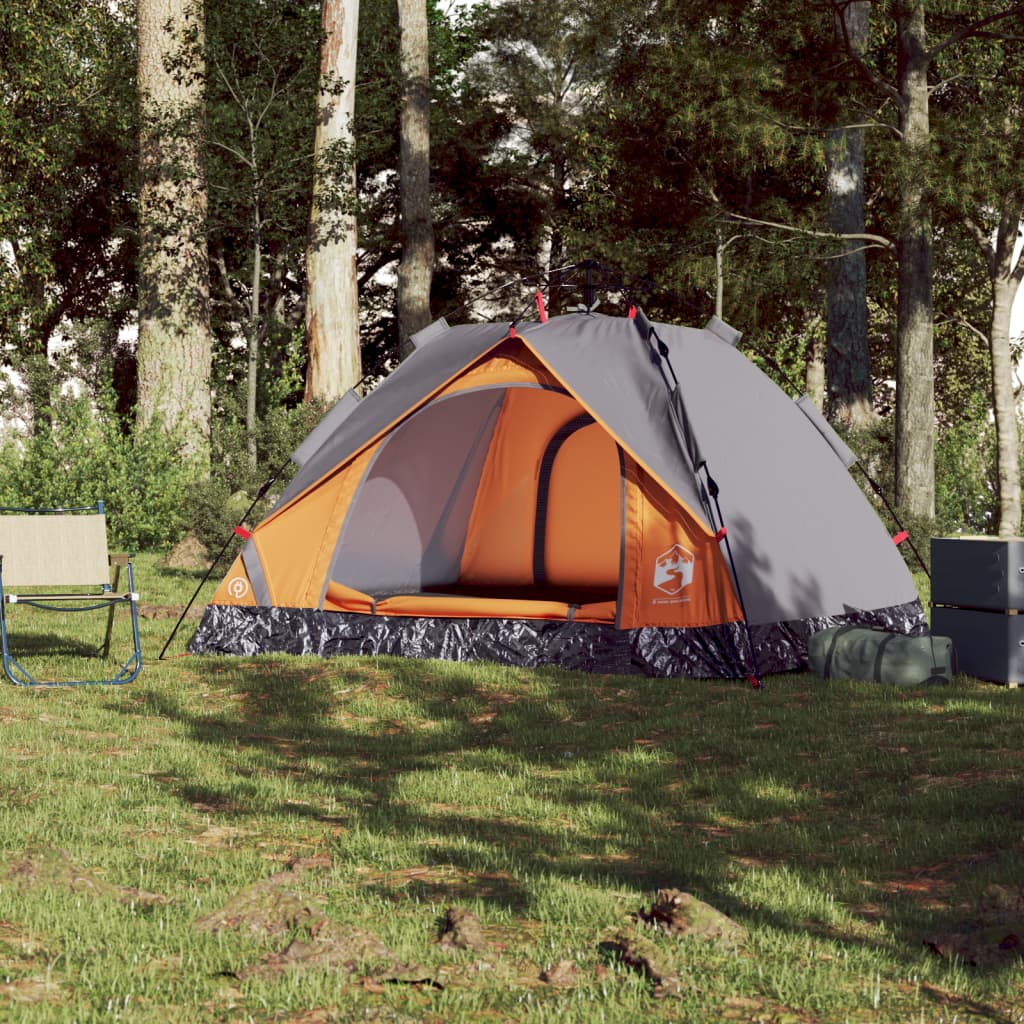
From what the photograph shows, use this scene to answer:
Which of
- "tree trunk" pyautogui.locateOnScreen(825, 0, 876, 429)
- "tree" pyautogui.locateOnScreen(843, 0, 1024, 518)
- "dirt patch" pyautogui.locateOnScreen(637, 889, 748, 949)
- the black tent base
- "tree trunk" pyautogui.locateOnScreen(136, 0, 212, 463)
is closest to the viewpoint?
"dirt patch" pyautogui.locateOnScreen(637, 889, 748, 949)

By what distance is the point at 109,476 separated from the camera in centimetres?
1761

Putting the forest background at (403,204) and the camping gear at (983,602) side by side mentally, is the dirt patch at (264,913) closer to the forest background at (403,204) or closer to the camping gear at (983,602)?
the camping gear at (983,602)

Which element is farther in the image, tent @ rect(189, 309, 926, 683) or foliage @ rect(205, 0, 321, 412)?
foliage @ rect(205, 0, 321, 412)

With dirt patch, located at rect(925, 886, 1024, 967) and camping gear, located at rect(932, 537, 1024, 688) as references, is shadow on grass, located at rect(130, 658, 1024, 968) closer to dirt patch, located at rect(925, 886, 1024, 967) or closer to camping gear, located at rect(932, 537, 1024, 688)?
dirt patch, located at rect(925, 886, 1024, 967)

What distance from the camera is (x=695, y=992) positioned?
3.55m

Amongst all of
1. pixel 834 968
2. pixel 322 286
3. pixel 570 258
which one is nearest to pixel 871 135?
pixel 322 286

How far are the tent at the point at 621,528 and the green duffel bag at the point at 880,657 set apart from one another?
0.24 metres

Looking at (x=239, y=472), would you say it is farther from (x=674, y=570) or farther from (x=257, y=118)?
(x=674, y=570)

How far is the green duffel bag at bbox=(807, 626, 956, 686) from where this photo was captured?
7930 millimetres

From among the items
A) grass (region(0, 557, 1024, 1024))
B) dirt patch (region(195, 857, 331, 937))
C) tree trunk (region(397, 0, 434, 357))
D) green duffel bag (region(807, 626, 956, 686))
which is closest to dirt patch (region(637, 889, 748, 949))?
grass (region(0, 557, 1024, 1024))

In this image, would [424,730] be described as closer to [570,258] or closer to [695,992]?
[695,992]

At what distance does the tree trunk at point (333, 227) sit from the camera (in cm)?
1820

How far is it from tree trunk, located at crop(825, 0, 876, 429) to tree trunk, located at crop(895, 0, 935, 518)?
2.02 m

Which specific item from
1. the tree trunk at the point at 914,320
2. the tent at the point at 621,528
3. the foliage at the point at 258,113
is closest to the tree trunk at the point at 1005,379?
the tree trunk at the point at 914,320
